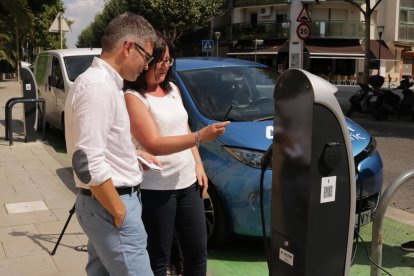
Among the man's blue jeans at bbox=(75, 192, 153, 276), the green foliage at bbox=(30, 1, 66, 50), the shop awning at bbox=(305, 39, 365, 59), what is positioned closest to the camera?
the man's blue jeans at bbox=(75, 192, 153, 276)

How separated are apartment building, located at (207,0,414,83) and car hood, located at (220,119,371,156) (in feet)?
120

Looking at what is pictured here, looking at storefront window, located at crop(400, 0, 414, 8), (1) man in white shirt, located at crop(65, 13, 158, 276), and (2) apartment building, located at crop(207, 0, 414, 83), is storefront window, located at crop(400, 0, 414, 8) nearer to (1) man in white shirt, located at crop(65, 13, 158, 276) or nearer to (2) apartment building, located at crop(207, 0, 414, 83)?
(2) apartment building, located at crop(207, 0, 414, 83)

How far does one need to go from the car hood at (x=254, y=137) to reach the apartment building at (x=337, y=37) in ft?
120

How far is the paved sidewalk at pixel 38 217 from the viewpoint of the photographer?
4059 mm

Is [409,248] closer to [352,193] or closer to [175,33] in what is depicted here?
[352,193]

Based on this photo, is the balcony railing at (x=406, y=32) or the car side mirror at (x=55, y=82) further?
the balcony railing at (x=406, y=32)

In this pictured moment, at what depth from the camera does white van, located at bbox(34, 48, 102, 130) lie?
947cm

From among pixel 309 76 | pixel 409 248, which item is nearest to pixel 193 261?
pixel 309 76

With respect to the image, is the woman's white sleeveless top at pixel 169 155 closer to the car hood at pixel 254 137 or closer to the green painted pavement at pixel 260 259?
the car hood at pixel 254 137

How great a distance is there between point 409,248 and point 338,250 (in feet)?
7.43

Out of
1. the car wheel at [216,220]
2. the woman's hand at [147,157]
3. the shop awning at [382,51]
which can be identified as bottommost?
the car wheel at [216,220]

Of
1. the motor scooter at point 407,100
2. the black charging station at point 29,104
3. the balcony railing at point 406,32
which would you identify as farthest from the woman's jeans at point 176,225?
the balcony railing at point 406,32

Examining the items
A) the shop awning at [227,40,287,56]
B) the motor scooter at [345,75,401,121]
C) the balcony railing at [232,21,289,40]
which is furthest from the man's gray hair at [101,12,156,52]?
the balcony railing at [232,21,289,40]

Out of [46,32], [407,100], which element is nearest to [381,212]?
[407,100]
